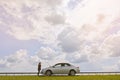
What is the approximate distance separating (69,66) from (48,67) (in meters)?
2.79

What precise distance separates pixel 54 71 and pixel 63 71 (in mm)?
1210

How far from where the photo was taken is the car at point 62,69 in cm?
4016

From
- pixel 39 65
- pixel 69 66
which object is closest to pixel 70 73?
pixel 69 66

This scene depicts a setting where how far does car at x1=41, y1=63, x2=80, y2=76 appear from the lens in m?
40.2

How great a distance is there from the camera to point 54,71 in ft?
132

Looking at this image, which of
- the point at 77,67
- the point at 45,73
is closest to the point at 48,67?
the point at 45,73

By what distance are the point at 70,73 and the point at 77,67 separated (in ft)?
4.16

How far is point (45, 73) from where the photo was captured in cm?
4009

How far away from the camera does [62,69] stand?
40.4 meters

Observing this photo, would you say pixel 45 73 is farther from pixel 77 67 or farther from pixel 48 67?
pixel 77 67

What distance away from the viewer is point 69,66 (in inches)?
1601

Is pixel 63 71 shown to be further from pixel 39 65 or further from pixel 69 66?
pixel 39 65

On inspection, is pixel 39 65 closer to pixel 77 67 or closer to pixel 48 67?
pixel 48 67

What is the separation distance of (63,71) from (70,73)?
96 centimetres
